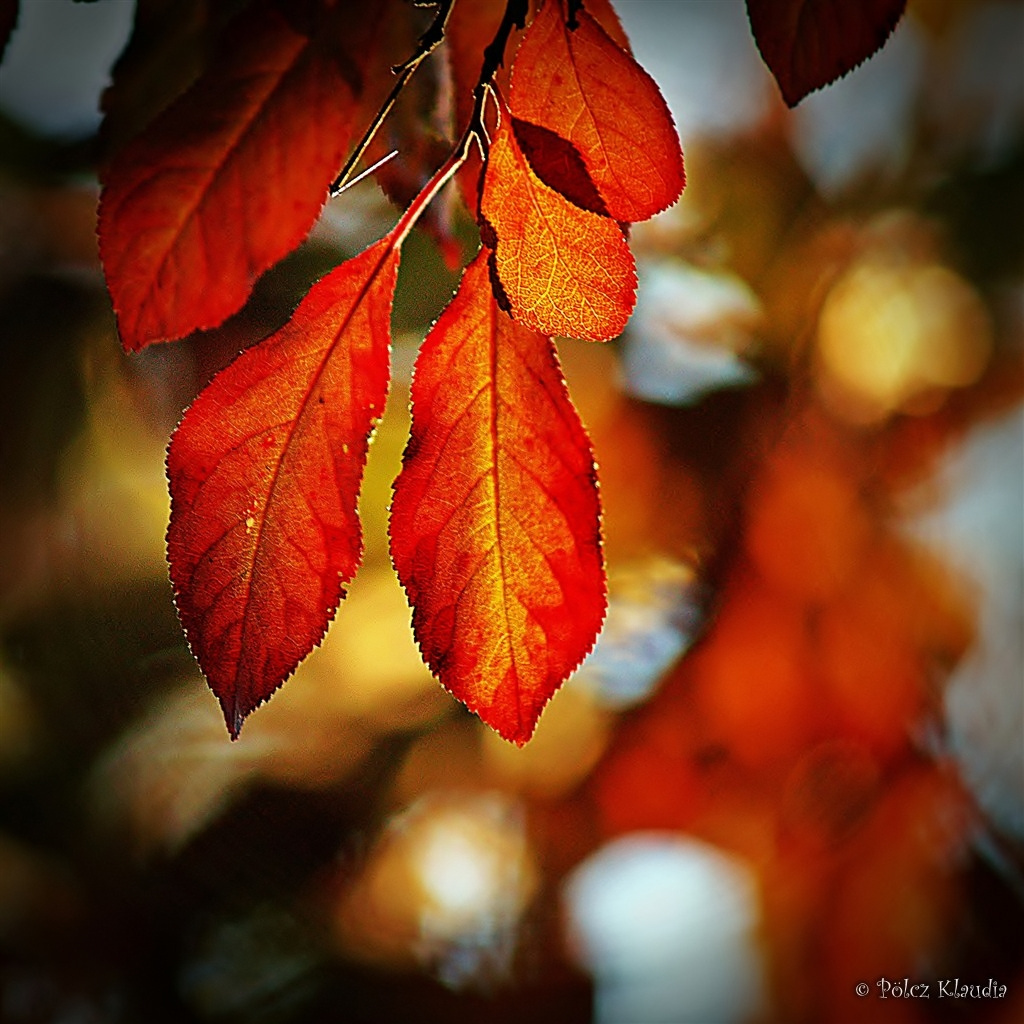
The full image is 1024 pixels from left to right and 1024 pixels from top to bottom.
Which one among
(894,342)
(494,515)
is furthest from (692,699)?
(494,515)

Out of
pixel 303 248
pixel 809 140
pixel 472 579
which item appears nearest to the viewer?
pixel 472 579

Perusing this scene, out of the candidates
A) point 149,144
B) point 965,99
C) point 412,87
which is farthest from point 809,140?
point 149,144

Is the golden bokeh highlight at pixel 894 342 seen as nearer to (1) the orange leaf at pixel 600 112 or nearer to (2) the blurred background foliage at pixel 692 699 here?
(2) the blurred background foliage at pixel 692 699

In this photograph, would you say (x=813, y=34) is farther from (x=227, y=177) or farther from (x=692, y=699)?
(x=692, y=699)

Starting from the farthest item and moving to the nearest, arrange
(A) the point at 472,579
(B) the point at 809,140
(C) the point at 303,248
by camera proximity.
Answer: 1. (B) the point at 809,140
2. (C) the point at 303,248
3. (A) the point at 472,579

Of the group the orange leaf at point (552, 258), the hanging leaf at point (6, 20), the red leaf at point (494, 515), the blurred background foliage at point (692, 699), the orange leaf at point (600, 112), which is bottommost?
the blurred background foliage at point (692, 699)

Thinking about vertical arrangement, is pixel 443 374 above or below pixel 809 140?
above

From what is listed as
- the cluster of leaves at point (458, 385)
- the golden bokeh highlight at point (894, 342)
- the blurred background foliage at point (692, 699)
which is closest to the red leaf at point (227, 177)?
the cluster of leaves at point (458, 385)

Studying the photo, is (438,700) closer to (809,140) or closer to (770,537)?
(770,537)
